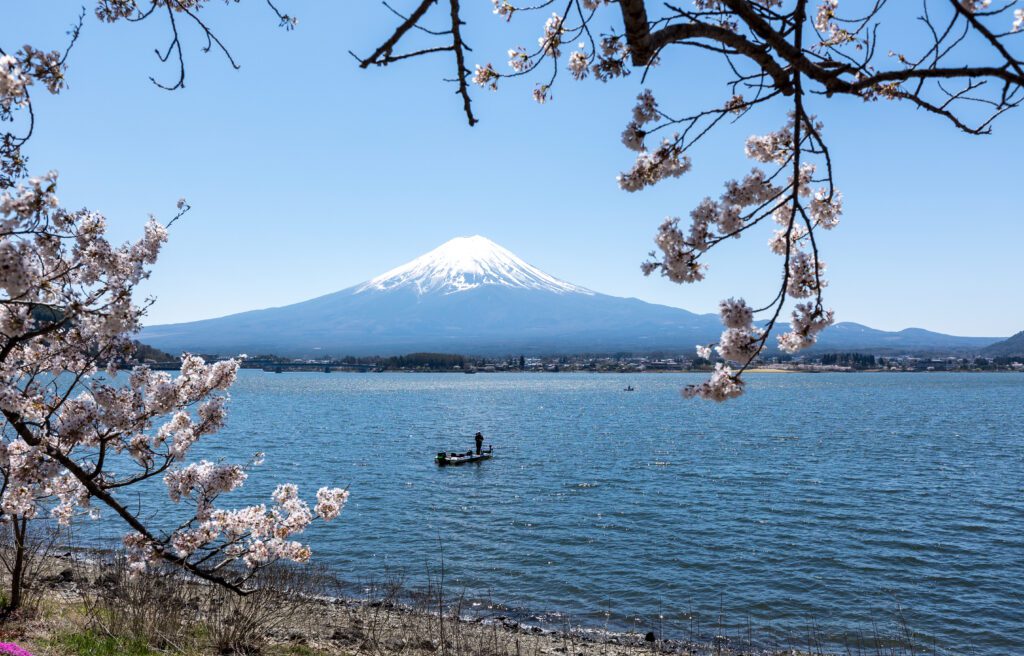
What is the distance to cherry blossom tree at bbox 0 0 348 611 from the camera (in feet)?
12.3

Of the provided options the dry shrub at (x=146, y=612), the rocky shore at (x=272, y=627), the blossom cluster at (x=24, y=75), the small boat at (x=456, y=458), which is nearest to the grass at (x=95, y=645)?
the rocky shore at (x=272, y=627)

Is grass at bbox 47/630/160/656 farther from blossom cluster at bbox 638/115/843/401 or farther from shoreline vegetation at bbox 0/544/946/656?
blossom cluster at bbox 638/115/843/401

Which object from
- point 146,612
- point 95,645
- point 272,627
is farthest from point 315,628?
point 95,645

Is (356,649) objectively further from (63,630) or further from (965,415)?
(965,415)

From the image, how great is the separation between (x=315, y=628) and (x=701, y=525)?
13.5 metres

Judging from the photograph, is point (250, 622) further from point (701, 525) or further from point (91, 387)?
point (701, 525)

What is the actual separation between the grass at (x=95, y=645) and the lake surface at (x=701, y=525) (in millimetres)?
7845

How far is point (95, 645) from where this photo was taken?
7.64m

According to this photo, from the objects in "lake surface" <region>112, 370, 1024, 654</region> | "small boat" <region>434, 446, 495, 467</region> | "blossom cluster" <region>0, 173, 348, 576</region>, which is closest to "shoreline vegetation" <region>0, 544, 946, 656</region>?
"lake surface" <region>112, 370, 1024, 654</region>

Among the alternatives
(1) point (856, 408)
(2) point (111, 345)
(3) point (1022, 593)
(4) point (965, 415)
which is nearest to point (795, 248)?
(2) point (111, 345)

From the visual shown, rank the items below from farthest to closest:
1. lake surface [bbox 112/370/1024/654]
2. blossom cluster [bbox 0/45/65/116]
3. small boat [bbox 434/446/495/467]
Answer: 1. small boat [bbox 434/446/495/467]
2. lake surface [bbox 112/370/1024/654]
3. blossom cluster [bbox 0/45/65/116]

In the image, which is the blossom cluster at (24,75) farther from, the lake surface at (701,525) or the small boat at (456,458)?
the small boat at (456,458)

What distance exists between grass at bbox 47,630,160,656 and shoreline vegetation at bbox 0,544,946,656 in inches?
0.6

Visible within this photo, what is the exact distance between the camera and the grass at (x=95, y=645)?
739cm
